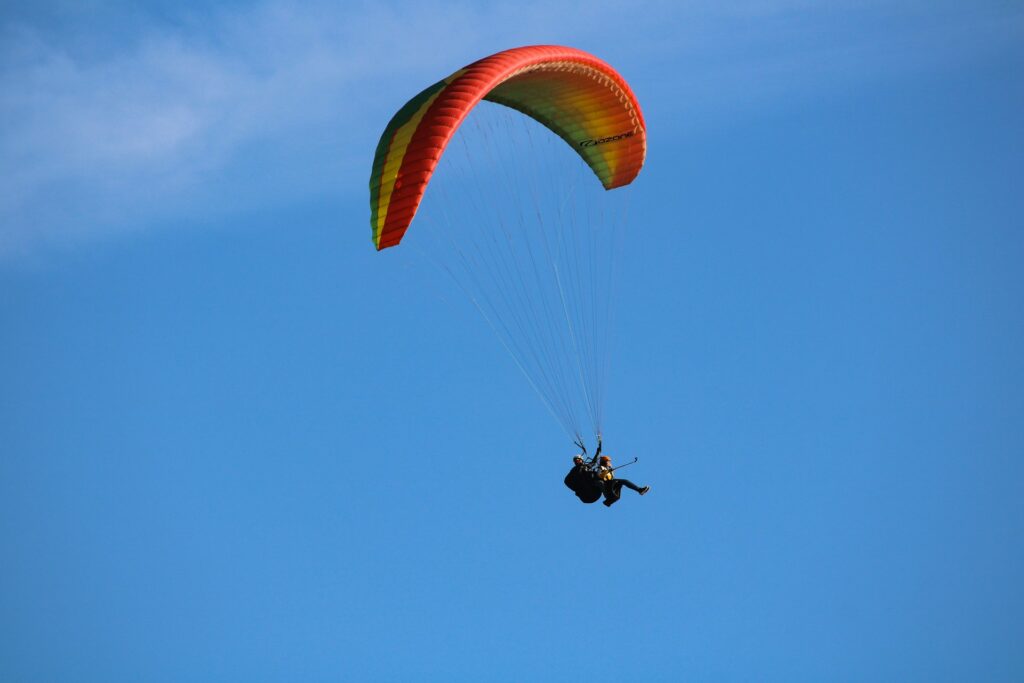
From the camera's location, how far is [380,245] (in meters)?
25.2

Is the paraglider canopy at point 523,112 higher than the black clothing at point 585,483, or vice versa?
the paraglider canopy at point 523,112

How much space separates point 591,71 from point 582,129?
1663 mm

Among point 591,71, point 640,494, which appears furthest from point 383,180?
point 640,494

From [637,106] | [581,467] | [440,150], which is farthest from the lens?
[637,106]

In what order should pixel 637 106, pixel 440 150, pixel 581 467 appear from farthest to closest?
pixel 637 106 < pixel 581 467 < pixel 440 150

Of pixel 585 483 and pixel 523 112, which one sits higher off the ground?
pixel 523 112

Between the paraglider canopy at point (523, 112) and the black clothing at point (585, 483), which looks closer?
the paraglider canopy at point (523, 112)

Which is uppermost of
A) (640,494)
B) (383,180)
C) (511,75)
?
(511,75)

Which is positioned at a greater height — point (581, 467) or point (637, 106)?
point (637, 106)

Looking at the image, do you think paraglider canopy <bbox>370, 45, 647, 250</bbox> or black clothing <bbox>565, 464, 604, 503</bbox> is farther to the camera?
black clothing <bbox>565, 464, 604, 503</bbox>

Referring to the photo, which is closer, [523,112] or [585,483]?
[585,483]

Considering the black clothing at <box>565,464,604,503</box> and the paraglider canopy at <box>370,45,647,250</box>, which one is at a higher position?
the paraglider canopy at <box>370,45,647,250</box>

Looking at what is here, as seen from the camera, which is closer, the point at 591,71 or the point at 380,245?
the point at 380,245

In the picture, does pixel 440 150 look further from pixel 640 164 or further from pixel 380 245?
pixel 640 164
